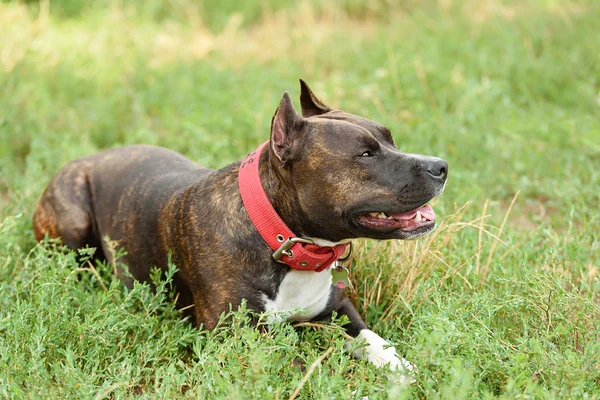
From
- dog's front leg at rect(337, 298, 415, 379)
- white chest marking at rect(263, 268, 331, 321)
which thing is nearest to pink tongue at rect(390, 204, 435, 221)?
white chest marking at rect(263, 268, 331, 321)

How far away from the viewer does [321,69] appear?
7965 mm

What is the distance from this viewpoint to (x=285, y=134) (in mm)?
3363

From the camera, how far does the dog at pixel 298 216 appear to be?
3.31 metres

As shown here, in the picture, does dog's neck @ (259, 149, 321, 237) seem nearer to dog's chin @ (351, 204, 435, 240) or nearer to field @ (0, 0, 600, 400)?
dog's chin @ (351, 204, 435, 240)

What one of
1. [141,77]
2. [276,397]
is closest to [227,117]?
[141,77]

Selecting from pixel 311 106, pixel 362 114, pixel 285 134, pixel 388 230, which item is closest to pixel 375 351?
pixel 388 230

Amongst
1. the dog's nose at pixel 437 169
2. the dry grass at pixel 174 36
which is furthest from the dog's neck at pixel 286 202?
the dry grass at pixel 174 36

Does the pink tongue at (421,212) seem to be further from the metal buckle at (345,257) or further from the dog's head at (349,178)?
the metal buckle at (345,257)

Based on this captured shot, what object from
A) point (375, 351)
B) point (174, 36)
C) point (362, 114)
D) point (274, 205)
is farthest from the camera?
point (174, 36)

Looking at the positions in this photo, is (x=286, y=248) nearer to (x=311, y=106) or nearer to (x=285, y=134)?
(x=285, y=134)

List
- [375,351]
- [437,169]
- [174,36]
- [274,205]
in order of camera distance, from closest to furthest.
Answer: [437,169] < [274,205] < [375,351] < [174,36]

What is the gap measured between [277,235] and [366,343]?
635 millimetres

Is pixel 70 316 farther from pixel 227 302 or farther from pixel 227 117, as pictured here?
pixel 227 117

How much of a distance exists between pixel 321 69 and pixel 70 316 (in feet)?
16.4
